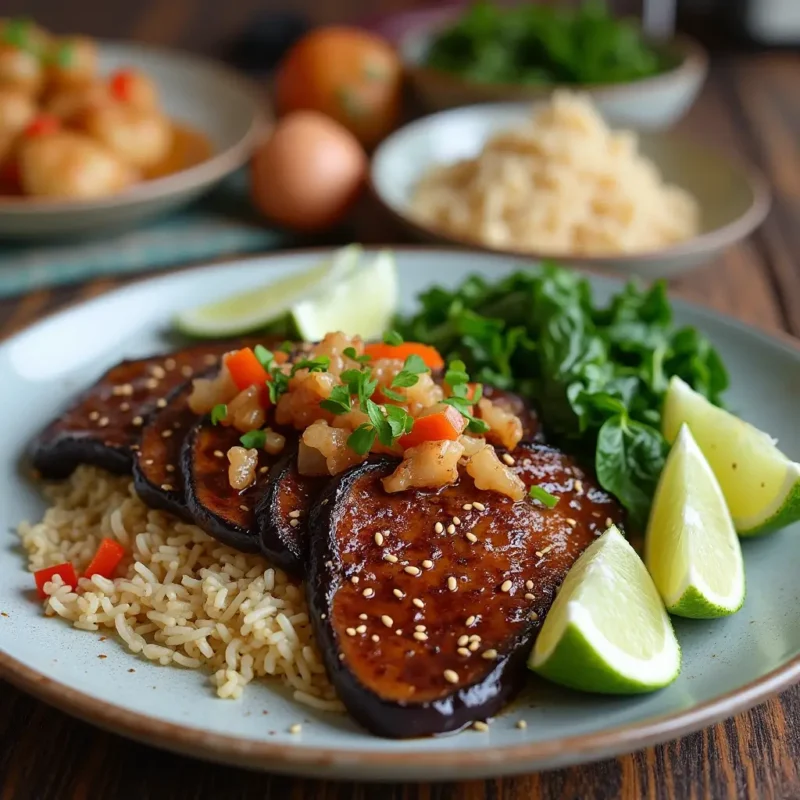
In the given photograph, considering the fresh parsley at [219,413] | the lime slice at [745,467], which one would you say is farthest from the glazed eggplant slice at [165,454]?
the lime slice at [745,467]

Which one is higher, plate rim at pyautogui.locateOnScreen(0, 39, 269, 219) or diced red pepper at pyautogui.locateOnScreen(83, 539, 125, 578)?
diced red pepper at pyautogui.locateOnScreen(83, 539, 125, 578)

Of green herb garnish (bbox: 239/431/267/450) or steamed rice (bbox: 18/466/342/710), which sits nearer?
steamed rice (bbox: 18/466/342/710)

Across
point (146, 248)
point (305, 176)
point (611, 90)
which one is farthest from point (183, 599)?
point (611, 90)

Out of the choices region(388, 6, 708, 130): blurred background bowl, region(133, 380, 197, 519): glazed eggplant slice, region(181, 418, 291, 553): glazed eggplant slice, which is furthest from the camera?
region(388, 6, 708, 130): blurred background bowl

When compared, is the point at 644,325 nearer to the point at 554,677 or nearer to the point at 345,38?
the point at 554,677

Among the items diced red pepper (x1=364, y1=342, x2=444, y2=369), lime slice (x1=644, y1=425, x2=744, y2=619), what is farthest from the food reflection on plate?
lime slice (x1=644, y1=425, x2=744, y2=619)

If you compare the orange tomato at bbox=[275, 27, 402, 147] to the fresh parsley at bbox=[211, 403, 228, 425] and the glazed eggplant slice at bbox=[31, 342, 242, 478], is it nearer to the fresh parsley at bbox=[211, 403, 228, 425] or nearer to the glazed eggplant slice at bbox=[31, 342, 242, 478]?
the glazed eggplant slice at bbox=[31, 342, 242, 478]
